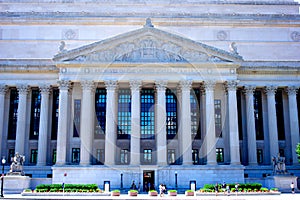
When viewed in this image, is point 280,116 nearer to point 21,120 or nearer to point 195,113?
point 195,113

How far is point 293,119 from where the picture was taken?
5444 centimetres

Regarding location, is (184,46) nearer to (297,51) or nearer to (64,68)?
(64,68)

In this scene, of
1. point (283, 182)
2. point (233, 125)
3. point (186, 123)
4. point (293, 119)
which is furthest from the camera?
point (293, 119)

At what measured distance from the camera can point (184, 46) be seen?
171 feet

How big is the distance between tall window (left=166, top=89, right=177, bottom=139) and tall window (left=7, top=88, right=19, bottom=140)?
2201 cm

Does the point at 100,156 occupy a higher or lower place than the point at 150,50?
lower

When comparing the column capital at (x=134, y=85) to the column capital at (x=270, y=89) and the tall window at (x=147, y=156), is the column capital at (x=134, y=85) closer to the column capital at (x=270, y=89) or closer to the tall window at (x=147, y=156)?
the tall window at (x=147, y=156)

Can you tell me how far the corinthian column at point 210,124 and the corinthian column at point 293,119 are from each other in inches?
465

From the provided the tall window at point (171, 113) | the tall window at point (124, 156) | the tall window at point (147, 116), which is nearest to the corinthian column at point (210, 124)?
the tall window at point (171, 113)

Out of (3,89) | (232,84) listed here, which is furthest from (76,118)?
(232,84)

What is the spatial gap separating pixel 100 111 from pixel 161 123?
983 centimetres

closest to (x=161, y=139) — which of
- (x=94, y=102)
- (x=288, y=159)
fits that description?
(x=94, y=102)

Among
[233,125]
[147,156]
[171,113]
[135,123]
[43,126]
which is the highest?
[171,113]

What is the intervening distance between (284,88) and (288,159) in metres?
10.2
